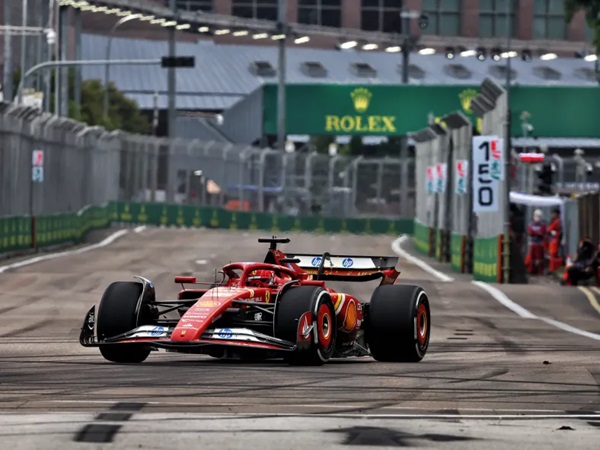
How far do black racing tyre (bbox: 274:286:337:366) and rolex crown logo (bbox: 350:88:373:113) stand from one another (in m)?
59.3

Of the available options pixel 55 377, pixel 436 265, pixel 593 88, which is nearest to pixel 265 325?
pixel 55 377

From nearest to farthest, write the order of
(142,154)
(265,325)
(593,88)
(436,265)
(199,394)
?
(199,394) → (265,325) → (436,265) → (142,154) → (593,88)

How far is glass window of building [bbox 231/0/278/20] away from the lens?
102625 millimetres

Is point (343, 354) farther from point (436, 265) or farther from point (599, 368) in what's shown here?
point (436, 265)

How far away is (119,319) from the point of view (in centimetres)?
1377

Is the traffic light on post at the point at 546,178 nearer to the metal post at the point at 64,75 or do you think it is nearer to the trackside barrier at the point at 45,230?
the trackside barrier at the point at 45,230

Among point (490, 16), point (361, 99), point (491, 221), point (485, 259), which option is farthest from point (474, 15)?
point (485, 259)

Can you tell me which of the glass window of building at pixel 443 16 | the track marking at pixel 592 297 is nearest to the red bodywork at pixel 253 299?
the track marking at pixel 592 297

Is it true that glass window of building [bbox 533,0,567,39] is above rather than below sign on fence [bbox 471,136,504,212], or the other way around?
above

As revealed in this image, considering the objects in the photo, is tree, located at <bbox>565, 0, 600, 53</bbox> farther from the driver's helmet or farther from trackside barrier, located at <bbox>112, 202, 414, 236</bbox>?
the driver's helmet

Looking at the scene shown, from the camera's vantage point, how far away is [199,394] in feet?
36.6

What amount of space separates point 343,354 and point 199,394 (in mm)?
3346

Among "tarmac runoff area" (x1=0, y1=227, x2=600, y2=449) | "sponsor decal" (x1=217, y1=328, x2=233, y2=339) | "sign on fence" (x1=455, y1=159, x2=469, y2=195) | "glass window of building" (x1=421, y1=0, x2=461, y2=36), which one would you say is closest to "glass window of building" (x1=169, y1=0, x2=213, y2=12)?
"glass window of building" (x1=421, y1=0, x2=461, y2=36)

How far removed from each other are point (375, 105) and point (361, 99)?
0.64 m
